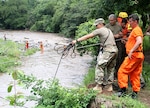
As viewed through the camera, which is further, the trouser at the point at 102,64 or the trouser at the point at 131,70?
the trouser at the point at 102,64

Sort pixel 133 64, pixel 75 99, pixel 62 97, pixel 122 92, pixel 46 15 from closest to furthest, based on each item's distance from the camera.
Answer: pixel 75 99 → pixel 62 97 → pixel 133 64 → pixel 122 92 → pixel 46 15

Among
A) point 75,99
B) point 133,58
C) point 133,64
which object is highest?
point 133,58

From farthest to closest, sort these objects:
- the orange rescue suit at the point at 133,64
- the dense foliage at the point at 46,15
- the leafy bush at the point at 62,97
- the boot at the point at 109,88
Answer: the dense foliage at the point at 46,15
the boot at the point at 109,88
the orange rescue suit at the point at 133,64
the leafy bush at the point at 62,97

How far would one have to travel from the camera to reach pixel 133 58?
216 inches

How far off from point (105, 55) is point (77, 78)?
8114 mm

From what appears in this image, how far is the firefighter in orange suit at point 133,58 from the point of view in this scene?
5.30 meters

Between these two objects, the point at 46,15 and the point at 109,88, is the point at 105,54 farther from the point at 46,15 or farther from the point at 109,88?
the point at 46,15

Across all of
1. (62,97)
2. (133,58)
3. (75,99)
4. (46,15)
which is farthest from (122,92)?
(46,15)

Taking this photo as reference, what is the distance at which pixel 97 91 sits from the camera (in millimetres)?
5441

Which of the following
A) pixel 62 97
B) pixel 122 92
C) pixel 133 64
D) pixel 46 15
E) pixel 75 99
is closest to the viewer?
pixel 75 99

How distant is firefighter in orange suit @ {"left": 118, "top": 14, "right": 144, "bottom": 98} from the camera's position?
5.30 m

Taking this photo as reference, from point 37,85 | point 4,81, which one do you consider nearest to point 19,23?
point 4,81

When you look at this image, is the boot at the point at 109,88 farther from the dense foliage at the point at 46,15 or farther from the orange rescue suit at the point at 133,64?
the dense foliage at the point at 46,15

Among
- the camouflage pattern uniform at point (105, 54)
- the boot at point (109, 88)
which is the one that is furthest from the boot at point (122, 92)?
the camouflage pattern uniform at point (105, 54)
